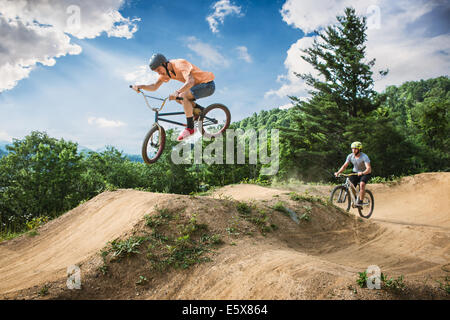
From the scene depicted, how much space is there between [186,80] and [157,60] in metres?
0.73

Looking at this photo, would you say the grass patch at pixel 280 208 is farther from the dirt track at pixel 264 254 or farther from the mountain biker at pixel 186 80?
the mountain biker at pixel 186 80

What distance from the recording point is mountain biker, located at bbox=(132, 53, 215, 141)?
18.3 ft

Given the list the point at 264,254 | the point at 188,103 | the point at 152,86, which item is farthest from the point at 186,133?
the point at 264,254

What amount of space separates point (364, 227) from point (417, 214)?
5894 millimetres

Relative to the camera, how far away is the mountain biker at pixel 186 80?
559cm

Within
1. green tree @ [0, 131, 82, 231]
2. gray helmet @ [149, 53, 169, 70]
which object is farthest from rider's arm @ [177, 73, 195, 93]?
green tree @ [0, 131, 82, 231]

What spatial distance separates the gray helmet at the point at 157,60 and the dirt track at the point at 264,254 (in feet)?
10.2

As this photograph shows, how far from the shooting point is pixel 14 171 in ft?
48.9

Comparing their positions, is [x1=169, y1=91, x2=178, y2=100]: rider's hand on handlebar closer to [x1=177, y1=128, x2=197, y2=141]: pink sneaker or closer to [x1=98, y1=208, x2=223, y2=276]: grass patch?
[x1=177, y1=128, x2=197, y2=141]: pink sneaker

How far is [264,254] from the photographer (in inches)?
180

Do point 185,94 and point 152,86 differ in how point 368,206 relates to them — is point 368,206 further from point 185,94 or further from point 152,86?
point 152,86

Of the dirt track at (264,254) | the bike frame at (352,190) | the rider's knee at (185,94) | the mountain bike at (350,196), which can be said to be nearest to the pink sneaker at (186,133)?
the rider's knee at (185,94)
